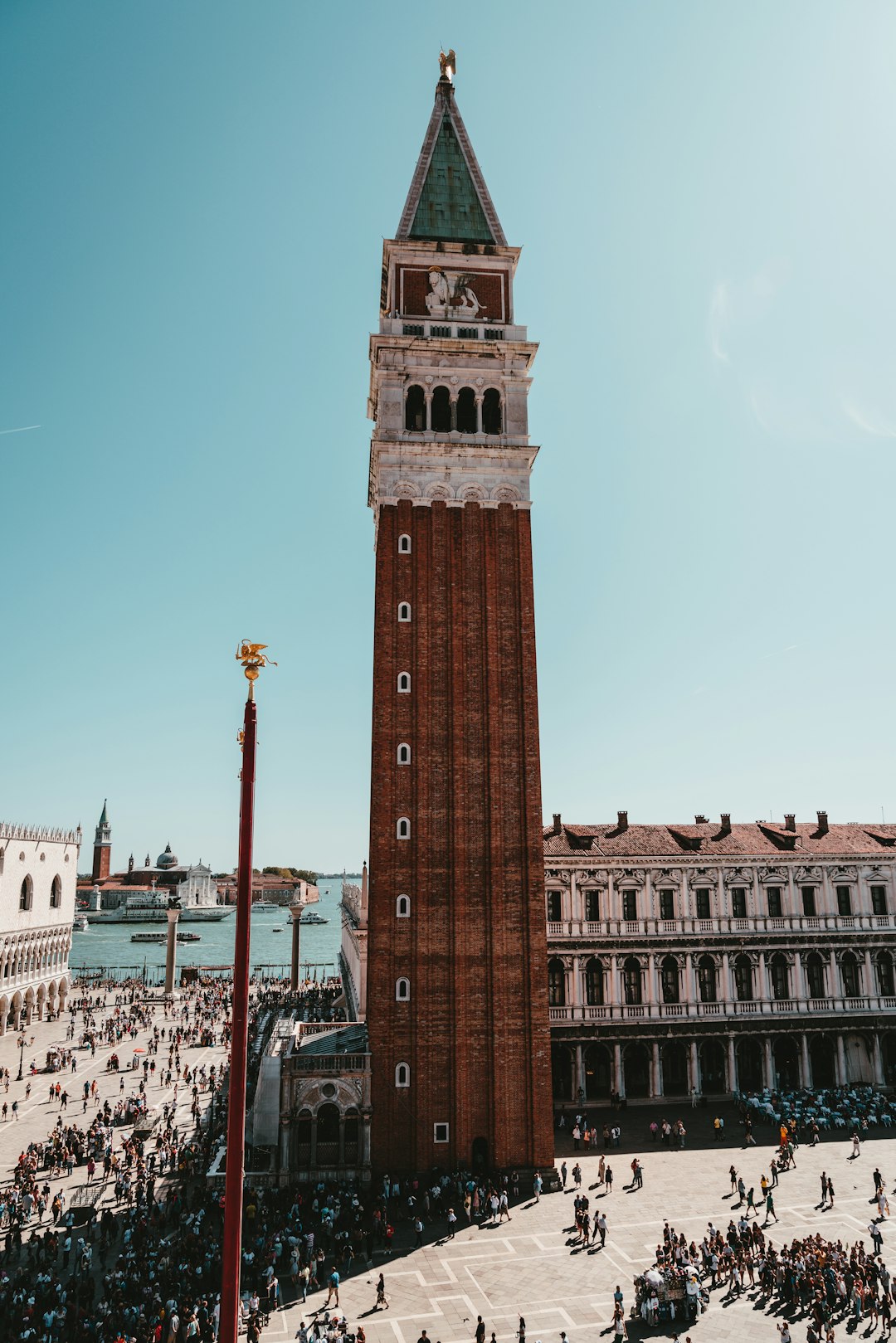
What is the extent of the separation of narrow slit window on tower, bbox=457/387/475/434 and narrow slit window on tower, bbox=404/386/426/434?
1753mm

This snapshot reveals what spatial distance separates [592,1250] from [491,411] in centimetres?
3428

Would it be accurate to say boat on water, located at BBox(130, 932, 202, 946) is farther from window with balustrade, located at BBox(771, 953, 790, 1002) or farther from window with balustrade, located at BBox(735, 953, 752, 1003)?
window with balustrade, located at BBox(771, 953, 790, 1002)

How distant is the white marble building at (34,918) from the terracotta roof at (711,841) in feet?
150

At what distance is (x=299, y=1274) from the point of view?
26.3 m

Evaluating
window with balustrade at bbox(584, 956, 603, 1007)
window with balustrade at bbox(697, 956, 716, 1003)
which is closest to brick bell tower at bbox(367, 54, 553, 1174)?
window with balustrade at bbox(584, 956, 603, 1007)

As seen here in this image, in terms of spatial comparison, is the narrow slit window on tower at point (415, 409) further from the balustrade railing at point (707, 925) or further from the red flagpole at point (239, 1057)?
the red flagpole at point (239, 1057)

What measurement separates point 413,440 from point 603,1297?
109 ft

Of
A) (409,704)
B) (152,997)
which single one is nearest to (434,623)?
(409,704)

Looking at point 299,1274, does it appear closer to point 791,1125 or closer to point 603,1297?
point 603,1297

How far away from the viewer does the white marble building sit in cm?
7012

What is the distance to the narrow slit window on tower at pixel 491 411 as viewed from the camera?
42844 mm

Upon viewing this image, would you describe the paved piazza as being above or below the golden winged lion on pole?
below

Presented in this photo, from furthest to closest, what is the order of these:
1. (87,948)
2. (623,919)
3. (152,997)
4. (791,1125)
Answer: (87,948)
(152,997)
(623,919)
(791,1125)

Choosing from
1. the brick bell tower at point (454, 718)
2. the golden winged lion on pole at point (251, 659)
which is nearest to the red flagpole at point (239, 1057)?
the golden winged lion on pole at point (251, 659)
